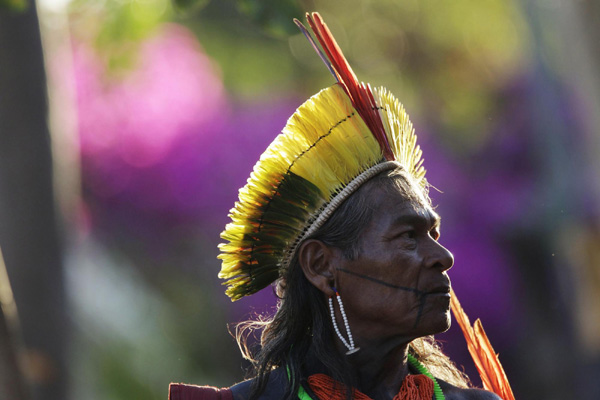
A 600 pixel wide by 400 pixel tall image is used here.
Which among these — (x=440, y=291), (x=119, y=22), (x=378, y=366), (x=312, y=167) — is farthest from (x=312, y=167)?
(x=119, y=22)

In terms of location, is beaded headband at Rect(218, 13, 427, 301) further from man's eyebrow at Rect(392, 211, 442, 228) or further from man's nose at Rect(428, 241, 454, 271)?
man's nose at Rect(428, 241, 454, 271)

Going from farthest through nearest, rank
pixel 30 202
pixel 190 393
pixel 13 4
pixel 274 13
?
pixel 30 202, pixel 274 13, pixel 13 4, pixel 190 393

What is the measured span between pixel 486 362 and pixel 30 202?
2.20 metres

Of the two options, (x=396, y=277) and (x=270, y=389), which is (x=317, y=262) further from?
(x=270, y=389)

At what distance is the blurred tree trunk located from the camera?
3762 mm

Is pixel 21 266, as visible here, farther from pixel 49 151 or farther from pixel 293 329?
pixel 293 329

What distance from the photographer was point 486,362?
3262mm

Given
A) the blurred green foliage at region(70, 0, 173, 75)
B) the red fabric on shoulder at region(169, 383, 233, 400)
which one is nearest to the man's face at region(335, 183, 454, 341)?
the red fabric on shoulder at region(169, 383, 233, 400)

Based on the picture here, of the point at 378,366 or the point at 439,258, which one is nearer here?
the point at 439,258

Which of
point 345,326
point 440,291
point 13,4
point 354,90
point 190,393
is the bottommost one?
point 190,393

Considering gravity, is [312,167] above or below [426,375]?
above

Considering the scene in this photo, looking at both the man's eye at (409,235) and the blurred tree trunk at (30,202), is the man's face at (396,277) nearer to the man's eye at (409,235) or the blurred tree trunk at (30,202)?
the man's eye at (409,235)

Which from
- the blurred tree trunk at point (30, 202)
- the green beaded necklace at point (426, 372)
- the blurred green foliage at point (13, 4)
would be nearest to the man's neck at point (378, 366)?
the green beaded necklace at point (426, 372)

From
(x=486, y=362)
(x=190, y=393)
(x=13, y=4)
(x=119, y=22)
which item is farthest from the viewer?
(x=119, y=22)
